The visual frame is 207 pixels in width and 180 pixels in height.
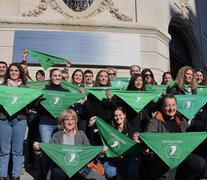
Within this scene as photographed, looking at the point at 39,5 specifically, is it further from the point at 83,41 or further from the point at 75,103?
the point at 75,103

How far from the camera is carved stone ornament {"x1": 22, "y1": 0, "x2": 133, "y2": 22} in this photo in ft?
28.2

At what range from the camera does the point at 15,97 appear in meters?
3.66

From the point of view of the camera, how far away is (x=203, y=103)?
13.9ft

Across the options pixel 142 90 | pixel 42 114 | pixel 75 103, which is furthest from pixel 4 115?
pixel 142 90

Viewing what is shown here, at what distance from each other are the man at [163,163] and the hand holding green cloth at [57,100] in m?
1.64

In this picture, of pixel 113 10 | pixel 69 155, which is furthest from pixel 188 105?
pixel 113 10

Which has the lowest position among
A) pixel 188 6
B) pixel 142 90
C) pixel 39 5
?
pixel 142 90

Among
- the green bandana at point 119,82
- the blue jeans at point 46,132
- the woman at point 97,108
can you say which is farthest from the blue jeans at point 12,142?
the green bandana at point 119,82

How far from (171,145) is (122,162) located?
0.88 m

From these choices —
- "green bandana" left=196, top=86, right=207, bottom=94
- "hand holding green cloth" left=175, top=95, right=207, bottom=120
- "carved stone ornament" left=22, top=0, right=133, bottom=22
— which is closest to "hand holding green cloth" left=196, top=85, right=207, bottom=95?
A: "green bandana" left=196, top=86, right=207, bottom=94

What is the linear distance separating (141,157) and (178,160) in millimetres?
599

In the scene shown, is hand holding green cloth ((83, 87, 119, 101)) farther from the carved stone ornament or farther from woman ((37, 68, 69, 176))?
the carved stone ornament

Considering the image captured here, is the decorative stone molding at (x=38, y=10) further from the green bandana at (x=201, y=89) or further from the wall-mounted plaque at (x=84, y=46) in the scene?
the green bandana at (x=201, y=89)

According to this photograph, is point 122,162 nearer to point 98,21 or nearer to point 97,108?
point 97,108
